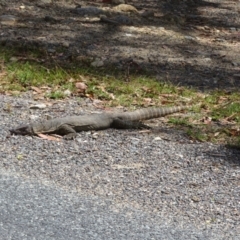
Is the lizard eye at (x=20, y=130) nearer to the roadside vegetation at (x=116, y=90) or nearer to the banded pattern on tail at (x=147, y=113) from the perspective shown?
the banded pattern on tail at (x=147, y=113)

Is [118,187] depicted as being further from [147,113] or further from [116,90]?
[116,90]

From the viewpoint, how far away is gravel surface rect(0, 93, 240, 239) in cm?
473

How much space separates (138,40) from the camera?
34.7 feet

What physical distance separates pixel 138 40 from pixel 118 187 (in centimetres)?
532

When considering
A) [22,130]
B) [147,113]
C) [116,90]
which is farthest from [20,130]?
[116,90]

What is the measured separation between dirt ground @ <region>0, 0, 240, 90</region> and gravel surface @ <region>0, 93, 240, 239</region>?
8.25 feet

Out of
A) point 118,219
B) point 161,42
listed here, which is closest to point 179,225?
point 118,219

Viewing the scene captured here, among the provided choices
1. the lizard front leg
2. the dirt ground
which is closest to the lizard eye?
the lizard front leg

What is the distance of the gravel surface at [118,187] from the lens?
473cm

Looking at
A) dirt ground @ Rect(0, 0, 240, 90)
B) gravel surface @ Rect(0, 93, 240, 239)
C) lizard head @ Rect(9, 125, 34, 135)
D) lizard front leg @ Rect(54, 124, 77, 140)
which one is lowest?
dirt ground @ Rect(0, 0, 240, 90)

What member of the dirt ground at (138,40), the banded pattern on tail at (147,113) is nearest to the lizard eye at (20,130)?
the banded pattern on tail at (147,113)

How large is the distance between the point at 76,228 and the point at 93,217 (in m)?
0.21

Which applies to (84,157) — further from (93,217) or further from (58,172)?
(93,217)

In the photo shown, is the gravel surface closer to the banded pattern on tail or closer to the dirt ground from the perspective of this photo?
the banded pattern on tail
